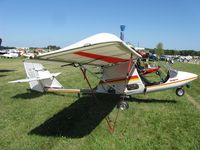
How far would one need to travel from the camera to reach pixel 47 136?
6227 mm

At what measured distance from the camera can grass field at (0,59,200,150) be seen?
5.80 m

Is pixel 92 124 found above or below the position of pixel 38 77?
below

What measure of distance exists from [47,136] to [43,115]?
6.72 ft

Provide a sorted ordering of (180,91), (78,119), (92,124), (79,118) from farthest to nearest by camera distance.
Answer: (180,91), (79,118), (78,119), (92,124)

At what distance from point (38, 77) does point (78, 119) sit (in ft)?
12.8

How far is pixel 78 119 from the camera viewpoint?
7.81m

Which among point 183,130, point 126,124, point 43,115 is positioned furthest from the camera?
point 43,115

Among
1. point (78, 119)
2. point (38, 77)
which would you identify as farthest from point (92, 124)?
point (38, 77)

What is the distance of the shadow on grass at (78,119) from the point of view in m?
6.61

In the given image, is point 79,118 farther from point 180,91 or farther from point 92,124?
point 180,91

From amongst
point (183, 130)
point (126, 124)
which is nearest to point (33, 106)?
point (126, 124)

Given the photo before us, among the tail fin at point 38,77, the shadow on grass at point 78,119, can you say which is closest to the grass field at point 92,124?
the shadow on grass at point 78,119

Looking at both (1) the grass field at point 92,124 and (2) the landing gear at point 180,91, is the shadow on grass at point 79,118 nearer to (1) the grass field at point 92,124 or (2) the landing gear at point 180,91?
(1) the grass field at point 92,124

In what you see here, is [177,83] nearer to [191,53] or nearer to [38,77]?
[38,77]
